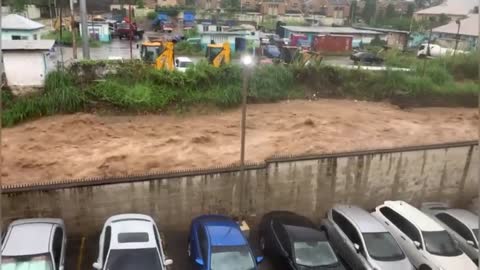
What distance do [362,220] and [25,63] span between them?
12656 millimetres

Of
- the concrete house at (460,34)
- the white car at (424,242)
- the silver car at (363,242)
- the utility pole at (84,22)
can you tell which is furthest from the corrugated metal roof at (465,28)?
the utility pole at (84,22)

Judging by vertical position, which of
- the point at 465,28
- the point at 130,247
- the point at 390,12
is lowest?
the point at 130,247

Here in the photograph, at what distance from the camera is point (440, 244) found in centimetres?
951

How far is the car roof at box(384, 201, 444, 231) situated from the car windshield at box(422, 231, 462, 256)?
163mm

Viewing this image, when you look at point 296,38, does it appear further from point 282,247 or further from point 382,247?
point 282,247

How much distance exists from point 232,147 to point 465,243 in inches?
283

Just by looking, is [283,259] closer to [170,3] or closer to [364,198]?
[364,198]

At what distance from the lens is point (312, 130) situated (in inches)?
606

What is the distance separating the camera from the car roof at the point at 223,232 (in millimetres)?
8523

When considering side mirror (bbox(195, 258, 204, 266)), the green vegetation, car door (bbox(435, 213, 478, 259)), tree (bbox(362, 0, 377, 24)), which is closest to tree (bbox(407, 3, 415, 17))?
tree (bbox(362, 0, 377, 24))

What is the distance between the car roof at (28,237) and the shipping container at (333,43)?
89.3ft

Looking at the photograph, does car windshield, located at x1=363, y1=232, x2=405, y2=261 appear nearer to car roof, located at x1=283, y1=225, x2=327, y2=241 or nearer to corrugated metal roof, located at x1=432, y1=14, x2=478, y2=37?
car roof, located at x1=283, y1=225, x2=327, y2=241

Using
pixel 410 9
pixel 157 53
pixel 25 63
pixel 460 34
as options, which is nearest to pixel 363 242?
pixel 25 63

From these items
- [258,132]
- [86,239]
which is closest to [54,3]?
[258,132]
